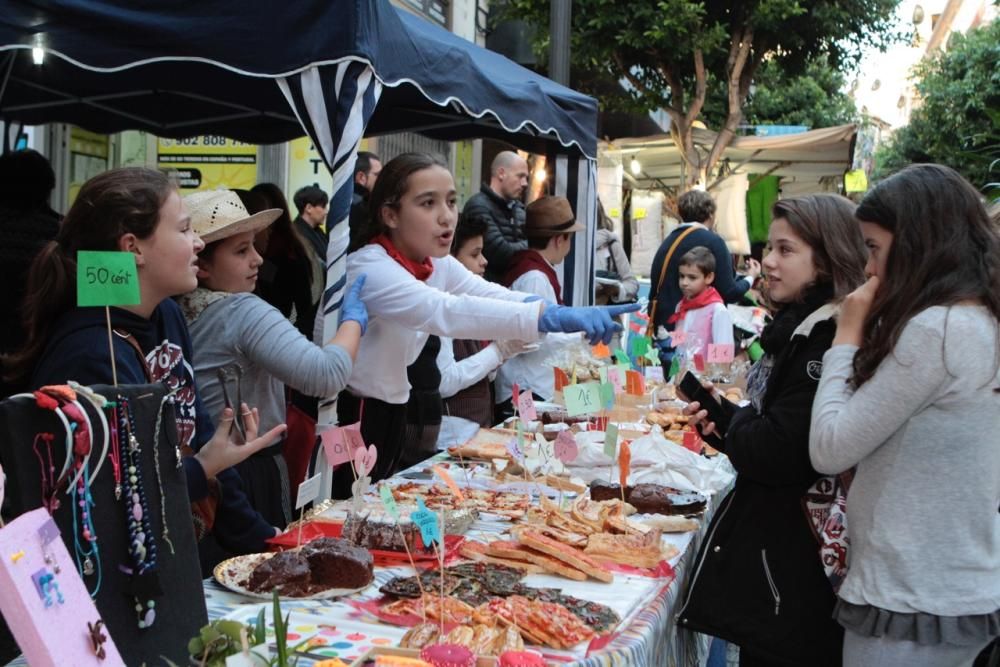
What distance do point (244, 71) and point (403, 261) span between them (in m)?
0.99

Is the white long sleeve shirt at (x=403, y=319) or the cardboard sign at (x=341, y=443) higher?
the white long sleeve shirt at (x=403, y=319)

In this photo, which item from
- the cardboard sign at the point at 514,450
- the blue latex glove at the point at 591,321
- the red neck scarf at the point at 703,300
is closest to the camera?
the blue latex glove at the point at 591,321

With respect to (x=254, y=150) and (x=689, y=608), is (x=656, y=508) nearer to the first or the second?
(x=689, y=608)

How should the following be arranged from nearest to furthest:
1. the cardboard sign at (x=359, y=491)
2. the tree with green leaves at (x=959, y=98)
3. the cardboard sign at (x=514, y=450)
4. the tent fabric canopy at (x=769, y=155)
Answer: the cardboard sign at (x=359, y=491) → the cardboard sign at (x=514, y=450) → the tent fabric canopy at (x=769, y=155) → the tree with green leaves at (x=959, y=98)

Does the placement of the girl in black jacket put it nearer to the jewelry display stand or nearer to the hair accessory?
the jewelry display stand

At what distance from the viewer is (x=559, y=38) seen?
8047 mm

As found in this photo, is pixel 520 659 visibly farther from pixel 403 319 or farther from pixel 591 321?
pixel 403 319

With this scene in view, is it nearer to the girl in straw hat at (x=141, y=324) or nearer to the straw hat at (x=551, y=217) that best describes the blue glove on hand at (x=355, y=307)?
the girl in straw hat at (x=141, y=324)

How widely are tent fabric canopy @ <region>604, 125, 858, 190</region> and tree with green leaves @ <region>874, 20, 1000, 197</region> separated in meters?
4.04

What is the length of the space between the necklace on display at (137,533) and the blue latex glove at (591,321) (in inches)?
66.0

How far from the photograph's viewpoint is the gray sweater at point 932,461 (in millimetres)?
2131

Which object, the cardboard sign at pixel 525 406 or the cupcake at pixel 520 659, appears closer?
the cupcake at pixel 520 659

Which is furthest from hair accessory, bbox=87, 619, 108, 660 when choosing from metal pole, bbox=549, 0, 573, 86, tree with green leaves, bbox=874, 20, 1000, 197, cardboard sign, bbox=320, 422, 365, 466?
tree with green leaves, bbox=874, 20, 1000, 197

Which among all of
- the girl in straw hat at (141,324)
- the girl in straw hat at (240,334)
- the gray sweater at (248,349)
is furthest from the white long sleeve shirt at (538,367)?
the girl in straw hat at (141,324)
